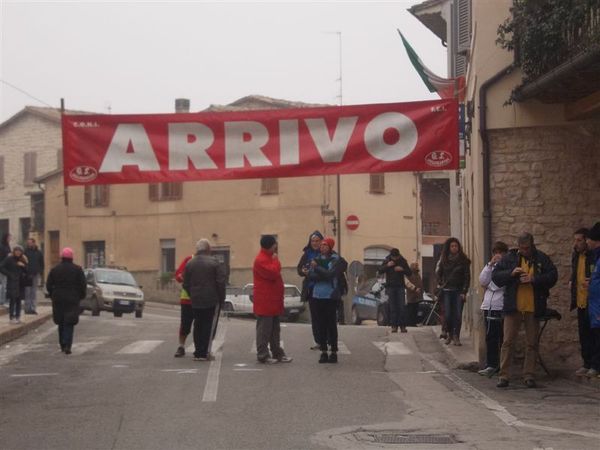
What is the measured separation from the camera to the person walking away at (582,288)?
45.3ft

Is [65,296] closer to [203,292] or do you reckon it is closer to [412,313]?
[203,292]

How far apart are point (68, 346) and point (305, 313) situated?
30.2 metres

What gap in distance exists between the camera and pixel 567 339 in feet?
50.2

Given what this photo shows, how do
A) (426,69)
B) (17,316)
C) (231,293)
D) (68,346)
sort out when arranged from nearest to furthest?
(68,346) < (426,69) < (17,316) < (231,293)

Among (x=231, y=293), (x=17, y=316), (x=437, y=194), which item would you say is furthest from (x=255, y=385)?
(x=437, y=194)

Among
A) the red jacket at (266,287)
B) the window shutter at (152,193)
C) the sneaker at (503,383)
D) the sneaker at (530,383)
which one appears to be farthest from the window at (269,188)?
the sneaker at (503,383)

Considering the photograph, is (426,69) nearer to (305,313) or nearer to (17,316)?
(17,316)

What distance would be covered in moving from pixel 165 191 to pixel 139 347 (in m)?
37.3

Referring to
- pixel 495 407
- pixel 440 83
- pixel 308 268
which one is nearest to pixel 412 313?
pixel 440 83

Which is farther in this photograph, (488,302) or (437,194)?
(437,194)

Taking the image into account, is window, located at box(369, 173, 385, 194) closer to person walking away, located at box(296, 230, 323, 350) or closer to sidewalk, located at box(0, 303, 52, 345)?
sidewalk, located at box(0, 303, 52, 345)

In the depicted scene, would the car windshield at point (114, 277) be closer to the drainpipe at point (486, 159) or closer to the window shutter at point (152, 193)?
the window shutter at point (152, 193)

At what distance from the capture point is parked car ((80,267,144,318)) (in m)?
37.3

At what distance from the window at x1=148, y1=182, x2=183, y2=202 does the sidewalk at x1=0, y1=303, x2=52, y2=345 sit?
88.4 feet
